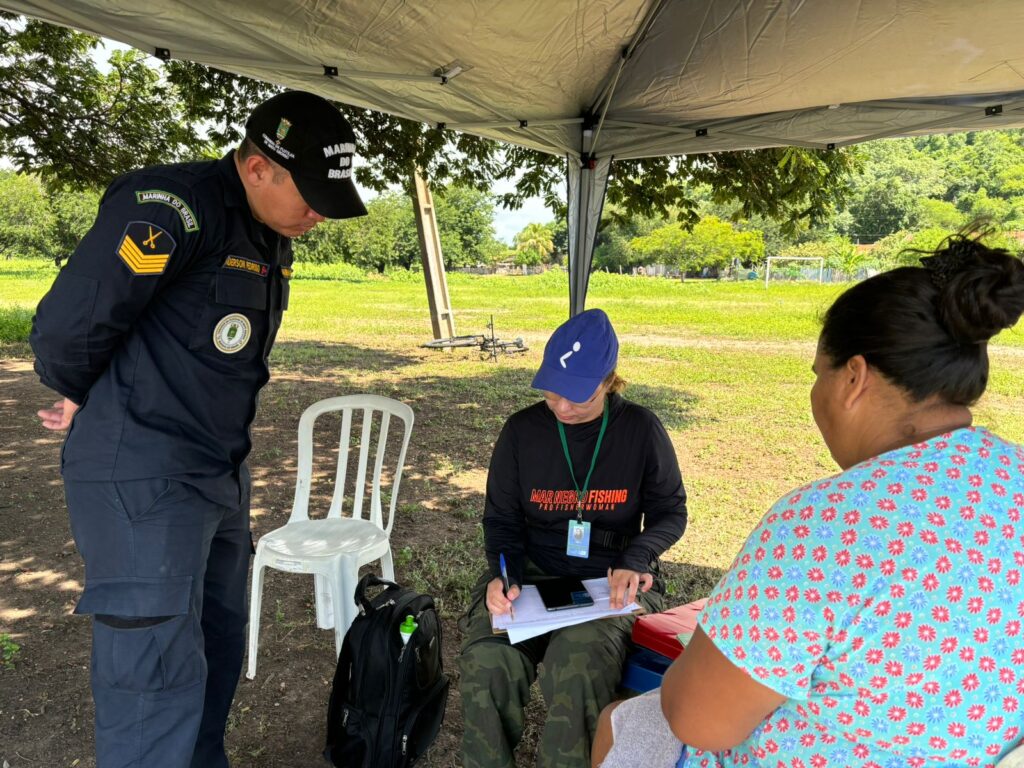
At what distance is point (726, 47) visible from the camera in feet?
9.51

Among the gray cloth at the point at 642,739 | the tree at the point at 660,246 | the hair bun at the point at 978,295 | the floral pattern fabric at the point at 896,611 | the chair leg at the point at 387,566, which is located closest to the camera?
the floral pattern fabric at the point at 896,611

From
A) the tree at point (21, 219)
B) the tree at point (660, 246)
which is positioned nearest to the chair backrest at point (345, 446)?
the tree at point (660, 246)

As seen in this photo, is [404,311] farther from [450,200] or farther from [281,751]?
[450,200]

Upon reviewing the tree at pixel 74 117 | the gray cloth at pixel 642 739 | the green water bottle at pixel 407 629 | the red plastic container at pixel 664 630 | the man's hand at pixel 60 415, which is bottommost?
the green water bottle at pixel 407 629

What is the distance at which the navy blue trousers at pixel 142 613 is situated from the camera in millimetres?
1552

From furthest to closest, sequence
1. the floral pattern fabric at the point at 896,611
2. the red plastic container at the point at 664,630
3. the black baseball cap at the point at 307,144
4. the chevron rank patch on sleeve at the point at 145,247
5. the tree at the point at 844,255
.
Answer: the tree at the point at 844,255
the red plastic container at the point at 664,630
the black baseball cap at the point at 307,144
the chevron rank patch on sleeve at the point at 145,247
the floral pattern fabric at the point at 896,611

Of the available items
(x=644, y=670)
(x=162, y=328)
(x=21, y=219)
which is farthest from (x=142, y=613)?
(x=21, y=219)

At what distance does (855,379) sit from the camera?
1.13 meters

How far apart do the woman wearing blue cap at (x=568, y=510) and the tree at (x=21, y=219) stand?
169 ft

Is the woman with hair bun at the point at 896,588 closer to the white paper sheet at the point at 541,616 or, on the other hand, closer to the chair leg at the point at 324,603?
the white paper sheet at the point at 541,616

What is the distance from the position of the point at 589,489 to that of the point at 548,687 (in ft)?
1.93

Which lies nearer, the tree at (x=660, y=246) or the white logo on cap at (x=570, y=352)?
the white logo on cap at (x=570, y=352)

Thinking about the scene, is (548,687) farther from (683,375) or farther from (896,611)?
(683,375)

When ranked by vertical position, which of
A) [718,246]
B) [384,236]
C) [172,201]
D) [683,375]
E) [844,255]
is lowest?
[683,375]
